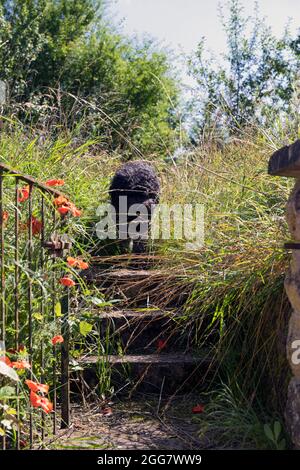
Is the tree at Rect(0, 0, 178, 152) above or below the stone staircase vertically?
above

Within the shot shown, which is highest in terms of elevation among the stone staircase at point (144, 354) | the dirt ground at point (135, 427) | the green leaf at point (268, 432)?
the stone staircase at point (144, 354)

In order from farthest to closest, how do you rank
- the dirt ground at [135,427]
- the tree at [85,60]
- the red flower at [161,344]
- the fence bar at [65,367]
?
1. the tree at [85,60]
2. the red flower at [161,344]
3. the fence bar at [65,367]
4. the dirt ground at [135,427]

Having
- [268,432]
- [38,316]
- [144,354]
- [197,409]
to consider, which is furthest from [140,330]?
[268,432]

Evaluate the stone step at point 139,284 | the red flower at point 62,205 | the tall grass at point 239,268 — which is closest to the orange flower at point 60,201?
the red flower at point 62,205

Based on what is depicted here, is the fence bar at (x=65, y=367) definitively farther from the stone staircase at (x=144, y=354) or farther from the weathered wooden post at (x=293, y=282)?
the weathered wooden post at (x=293, y=282)

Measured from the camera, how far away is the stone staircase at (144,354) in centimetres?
367

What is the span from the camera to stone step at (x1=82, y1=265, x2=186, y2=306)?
3.94m

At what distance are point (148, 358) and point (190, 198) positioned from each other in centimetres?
172

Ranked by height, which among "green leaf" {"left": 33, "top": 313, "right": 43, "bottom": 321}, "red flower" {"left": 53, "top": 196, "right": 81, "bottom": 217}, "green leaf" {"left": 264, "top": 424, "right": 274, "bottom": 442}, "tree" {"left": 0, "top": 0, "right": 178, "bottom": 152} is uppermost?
"tree" {"left": 0, "top": 0, "right": 178, "bottom": 152}

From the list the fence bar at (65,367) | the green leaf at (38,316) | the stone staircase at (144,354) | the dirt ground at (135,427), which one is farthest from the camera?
the stone staircase at (144,354)

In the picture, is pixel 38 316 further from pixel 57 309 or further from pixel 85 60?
pixel 85 60

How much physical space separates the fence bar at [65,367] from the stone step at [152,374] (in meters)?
0.46

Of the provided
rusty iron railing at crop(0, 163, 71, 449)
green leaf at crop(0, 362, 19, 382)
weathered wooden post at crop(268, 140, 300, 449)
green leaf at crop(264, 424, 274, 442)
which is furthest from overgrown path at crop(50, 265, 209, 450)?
green leaf at crop(0, 362, 19, 382)

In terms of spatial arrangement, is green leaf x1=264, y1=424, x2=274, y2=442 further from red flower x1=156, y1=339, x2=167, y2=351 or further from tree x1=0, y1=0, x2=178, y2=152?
tree x1=0, y1=0, x2=178, y2=152
